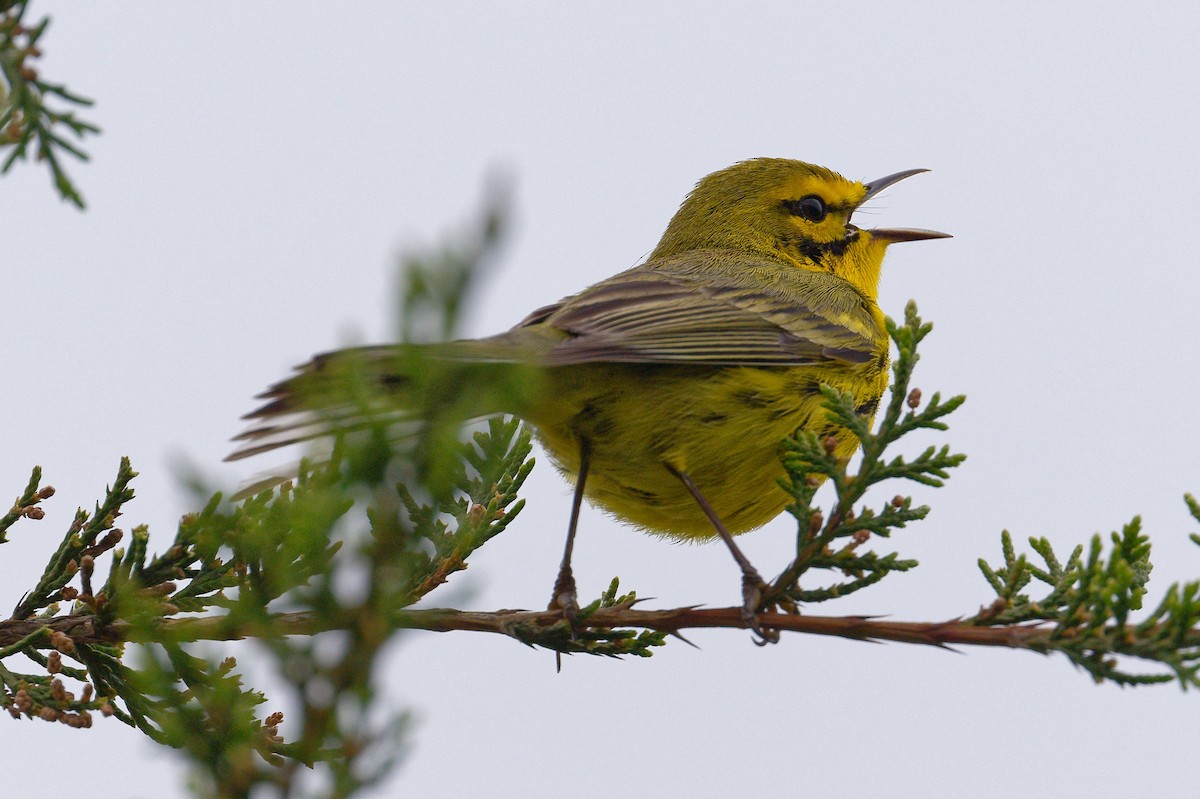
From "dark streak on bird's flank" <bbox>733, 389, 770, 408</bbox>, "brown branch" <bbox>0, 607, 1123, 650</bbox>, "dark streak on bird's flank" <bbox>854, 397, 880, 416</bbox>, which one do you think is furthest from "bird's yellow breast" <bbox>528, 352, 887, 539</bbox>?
"brown branch" <bbox>0, 607, 1123, 650</bbox>

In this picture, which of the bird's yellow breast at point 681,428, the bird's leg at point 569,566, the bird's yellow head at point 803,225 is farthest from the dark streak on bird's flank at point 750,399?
the bird's yellow head at point 803,225

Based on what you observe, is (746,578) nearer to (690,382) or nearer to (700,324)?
(690,382)

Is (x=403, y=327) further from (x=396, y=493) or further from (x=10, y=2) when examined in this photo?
(x=10, y=2)

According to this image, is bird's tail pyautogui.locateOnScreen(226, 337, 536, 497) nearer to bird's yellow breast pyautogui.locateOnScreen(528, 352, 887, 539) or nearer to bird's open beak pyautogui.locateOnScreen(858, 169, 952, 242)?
bird's yellow breast pyautogui.locateOnScreen(528, 352, 887, 539)

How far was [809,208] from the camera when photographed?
6422 millimetres

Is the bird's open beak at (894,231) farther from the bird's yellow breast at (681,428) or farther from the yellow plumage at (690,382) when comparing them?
the bird's yellow breast at (681,428)

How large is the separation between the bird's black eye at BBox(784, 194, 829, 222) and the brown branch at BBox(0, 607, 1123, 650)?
340cm

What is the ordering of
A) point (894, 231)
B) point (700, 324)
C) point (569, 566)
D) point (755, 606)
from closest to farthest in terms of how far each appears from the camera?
point (755, 606) < point (569, 566) < point (700, 324) < point (894, 231)

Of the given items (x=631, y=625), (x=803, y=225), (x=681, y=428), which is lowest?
(x=631, y=625)

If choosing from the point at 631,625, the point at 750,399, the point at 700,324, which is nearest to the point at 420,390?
the point at 631,625

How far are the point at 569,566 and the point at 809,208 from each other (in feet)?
9.92

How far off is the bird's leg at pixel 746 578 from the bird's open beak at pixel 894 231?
8.20ft

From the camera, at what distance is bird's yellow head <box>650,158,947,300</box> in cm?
638

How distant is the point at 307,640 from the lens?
1913 mm
